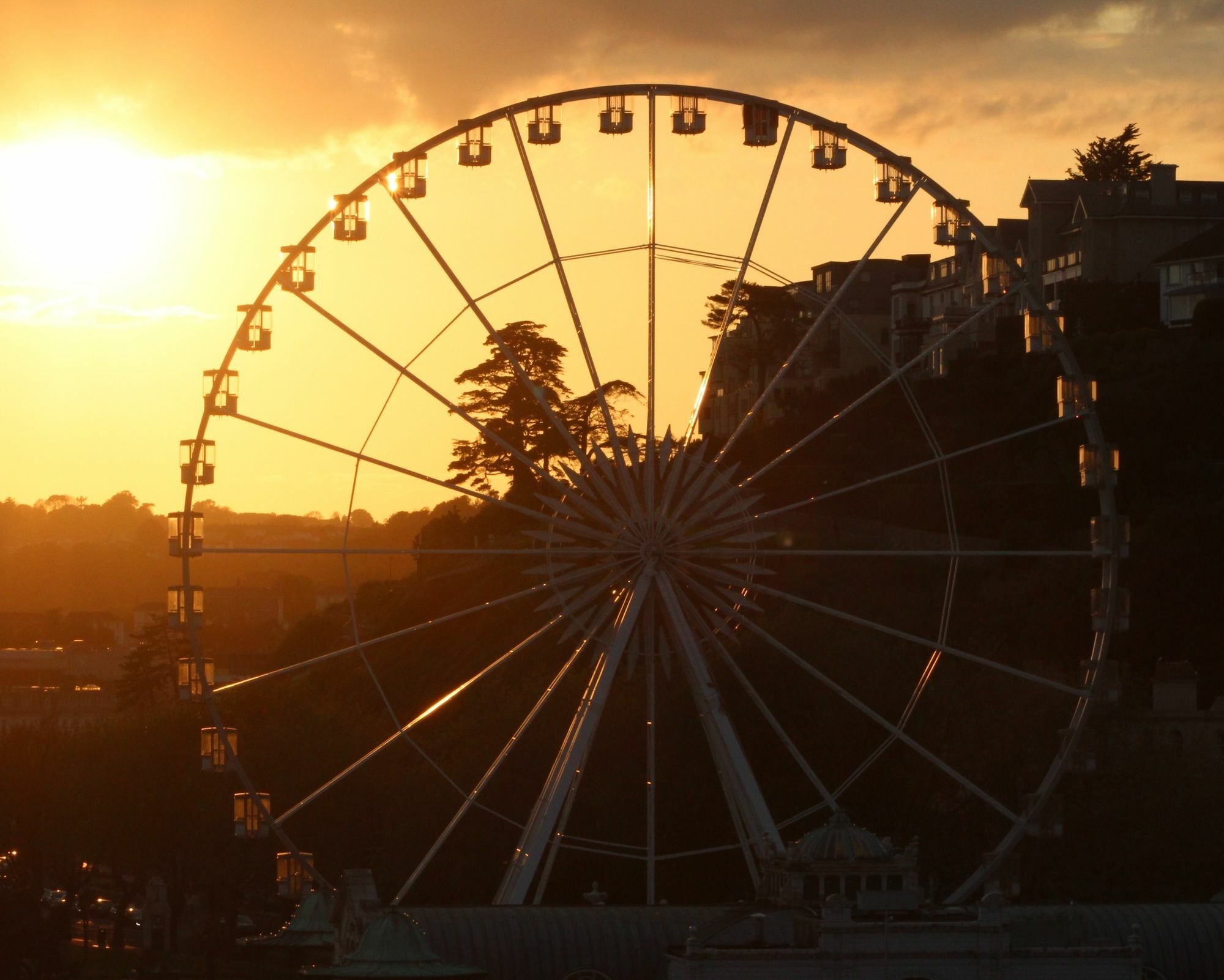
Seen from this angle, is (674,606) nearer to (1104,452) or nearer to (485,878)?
(1104,452)

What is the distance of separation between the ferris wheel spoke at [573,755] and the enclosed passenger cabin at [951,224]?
10099 millimetres

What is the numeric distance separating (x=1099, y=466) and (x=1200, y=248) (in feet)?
293

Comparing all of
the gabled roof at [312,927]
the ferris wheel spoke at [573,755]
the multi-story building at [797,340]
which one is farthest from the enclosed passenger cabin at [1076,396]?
the multi-story building at [797,340]

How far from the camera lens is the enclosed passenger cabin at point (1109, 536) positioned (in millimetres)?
48312

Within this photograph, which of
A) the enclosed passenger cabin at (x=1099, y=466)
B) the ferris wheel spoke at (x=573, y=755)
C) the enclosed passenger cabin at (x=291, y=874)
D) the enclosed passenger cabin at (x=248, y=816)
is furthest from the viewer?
Answer: the enclosed passenger cabin at (x=1099, y=466)

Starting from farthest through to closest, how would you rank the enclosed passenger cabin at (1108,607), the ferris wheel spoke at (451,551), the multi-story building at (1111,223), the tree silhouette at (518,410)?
1. the multi-story building at (1111,223)
2. the tree silhouette at (518,410)
3. the enclosed passenger cabin at (1108,607)
4. the ferris wheel spoke at (451,551)

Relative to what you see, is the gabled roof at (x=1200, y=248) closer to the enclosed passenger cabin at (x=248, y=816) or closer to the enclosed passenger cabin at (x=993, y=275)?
the enclosed passenger cabin at (x=993, y=275)

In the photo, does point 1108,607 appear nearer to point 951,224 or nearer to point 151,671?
point 951,224

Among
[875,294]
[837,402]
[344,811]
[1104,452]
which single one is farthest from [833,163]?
[875,294]

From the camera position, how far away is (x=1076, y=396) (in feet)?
160

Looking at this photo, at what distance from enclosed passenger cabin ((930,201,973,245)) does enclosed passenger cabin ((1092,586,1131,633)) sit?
287 inches

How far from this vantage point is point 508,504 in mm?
45000

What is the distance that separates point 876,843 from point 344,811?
37760 mm

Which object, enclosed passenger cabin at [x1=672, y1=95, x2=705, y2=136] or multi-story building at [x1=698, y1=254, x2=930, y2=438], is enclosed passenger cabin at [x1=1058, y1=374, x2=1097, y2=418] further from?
multi-story building at [x1=698, y1=254, x2=930, y2=438]
